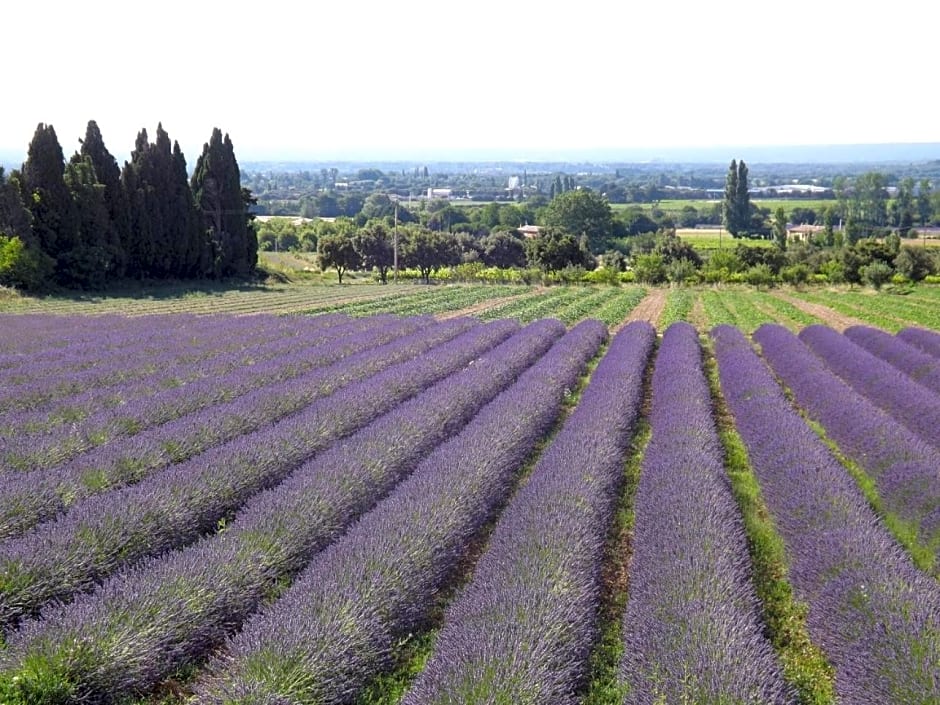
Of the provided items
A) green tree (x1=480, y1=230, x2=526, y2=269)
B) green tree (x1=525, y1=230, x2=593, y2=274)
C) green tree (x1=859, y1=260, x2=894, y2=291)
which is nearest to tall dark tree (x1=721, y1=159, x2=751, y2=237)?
green tree (x1=480, y1=230, x2=526, y2=269)

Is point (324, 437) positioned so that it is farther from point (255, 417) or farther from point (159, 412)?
point (159, 412)

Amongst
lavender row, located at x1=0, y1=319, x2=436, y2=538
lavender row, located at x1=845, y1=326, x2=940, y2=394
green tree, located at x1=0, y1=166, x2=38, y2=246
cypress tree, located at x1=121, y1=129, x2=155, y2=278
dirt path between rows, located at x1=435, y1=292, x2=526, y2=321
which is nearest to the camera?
lavender row, located at x1=0, y1=319, x2=436, y2=538

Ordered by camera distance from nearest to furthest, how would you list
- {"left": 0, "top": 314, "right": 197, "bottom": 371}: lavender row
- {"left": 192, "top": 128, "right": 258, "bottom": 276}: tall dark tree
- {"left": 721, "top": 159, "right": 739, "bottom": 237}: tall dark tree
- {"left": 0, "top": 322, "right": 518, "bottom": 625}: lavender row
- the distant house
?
{"left": 0, "top": 322, "right": 518, "bottom": 625}: lavender row
{"left": 0, "top": 314, "right": 197, "bottom": 371}: lavender row
{"left": 192, "top": 128, "right": 258, "bottom": 276}: tall dark tree
the distant house
{"left": 721, "top": 159, "right": 739, "bottom": 237}: tall dark tree

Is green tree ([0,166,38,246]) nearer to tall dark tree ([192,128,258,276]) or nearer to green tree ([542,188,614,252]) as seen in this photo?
tall dark tree ([192,128,258,276])

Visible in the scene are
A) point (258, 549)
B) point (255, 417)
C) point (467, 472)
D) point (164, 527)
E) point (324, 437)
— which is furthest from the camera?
point (255, 417)

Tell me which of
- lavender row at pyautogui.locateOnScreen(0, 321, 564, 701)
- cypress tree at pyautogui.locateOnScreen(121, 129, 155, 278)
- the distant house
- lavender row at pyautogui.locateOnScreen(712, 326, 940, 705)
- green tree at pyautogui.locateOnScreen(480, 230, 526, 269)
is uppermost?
cypress tree at pyautogui.locateOnScreen(121, 129, 155, 278)

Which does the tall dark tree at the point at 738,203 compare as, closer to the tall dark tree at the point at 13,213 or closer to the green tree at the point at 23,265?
the green tree at the point at 23,265

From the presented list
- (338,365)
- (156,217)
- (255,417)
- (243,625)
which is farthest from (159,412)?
(156,217)

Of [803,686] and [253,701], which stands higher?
[253,701]
